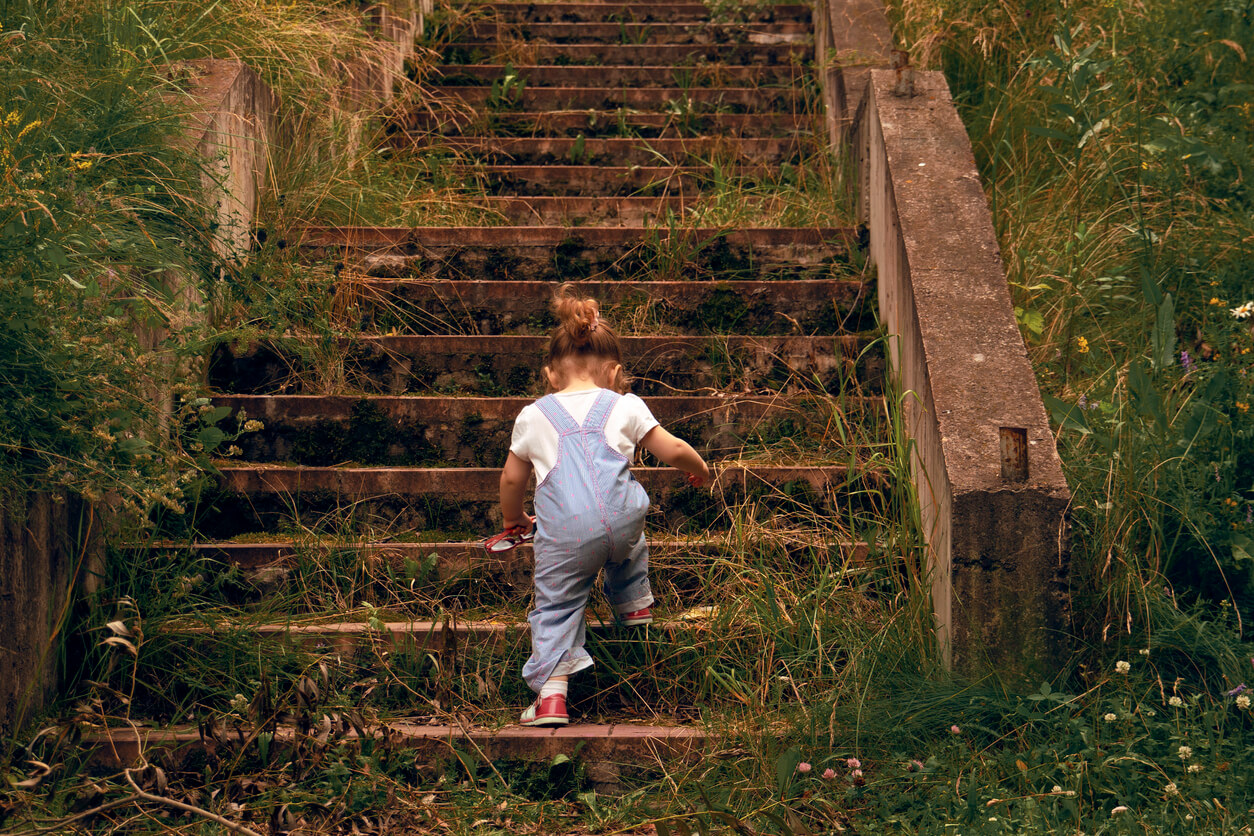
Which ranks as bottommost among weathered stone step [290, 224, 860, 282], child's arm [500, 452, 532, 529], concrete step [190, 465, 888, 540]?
concrete step [190, 465, 888, 540]

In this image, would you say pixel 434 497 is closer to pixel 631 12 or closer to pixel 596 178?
pixel 596 178

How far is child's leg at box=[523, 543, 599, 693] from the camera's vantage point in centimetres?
295

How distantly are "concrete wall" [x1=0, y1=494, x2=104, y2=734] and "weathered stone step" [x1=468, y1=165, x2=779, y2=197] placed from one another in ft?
10.5

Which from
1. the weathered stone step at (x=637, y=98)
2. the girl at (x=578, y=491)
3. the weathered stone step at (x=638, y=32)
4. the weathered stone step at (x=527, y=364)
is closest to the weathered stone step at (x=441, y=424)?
the weathered stone step at (x=527, y=364)

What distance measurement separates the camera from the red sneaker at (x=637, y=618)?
3146mm

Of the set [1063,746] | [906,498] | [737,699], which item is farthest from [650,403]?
[1063,746]

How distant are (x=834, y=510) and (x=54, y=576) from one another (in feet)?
8.06

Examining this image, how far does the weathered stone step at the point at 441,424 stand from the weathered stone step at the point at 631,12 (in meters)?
4.58

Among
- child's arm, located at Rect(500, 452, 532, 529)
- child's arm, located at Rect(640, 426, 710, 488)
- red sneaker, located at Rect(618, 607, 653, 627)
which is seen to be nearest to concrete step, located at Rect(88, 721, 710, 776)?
red sneaker, located at Rect(618, 607, 653, 627)

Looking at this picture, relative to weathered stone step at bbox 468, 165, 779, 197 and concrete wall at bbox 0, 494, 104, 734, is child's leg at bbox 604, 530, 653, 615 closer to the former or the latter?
concrete wall at bbox 0, 494, 104, 734

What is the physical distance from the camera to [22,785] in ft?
7.39

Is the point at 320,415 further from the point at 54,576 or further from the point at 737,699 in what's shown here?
the point at 737,699

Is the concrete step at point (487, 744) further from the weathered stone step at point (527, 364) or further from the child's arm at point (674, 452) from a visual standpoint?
the weathered stone step at point (527, 364)

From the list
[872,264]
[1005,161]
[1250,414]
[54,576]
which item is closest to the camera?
[54,576]
